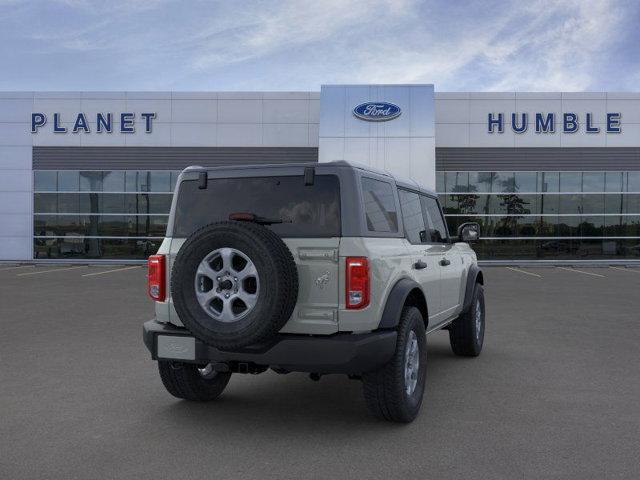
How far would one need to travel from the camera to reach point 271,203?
4.42 metres

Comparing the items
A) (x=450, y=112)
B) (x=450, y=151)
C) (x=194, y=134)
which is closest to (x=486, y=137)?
(x=450, y=151)

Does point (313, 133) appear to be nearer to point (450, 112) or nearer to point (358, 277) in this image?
point (450, 112)

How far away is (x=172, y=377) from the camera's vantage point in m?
4.88

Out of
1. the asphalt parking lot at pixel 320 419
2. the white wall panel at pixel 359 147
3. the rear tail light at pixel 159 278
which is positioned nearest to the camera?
the asphalt parking lot at pixel 320 419

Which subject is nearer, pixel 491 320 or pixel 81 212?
A: pixel 491 320

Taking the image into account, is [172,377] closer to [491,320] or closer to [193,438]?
[193,438]

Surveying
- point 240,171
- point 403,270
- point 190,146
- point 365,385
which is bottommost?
point 365,385

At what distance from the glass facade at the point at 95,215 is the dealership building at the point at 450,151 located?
88 millimetres

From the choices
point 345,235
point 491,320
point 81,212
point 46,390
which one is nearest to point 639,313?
point 491,320

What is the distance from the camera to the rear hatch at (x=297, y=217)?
4.11m

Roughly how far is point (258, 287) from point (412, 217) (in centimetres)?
189

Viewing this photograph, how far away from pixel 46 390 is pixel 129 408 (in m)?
1.07

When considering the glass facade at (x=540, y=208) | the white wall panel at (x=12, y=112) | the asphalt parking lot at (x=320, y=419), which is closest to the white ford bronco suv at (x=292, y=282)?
the asphalt parking lot at (x=320, y=419)

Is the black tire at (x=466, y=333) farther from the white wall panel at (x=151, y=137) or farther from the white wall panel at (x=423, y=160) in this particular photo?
the white wall panel at (x=151, y=137)
